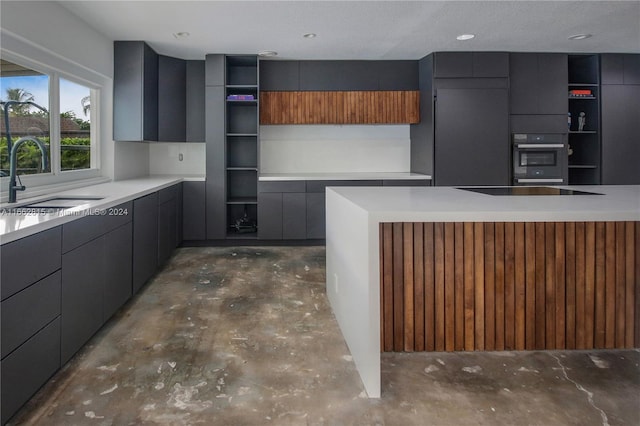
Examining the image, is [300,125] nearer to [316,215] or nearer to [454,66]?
[316,215]

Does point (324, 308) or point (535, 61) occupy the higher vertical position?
point (535, 61)

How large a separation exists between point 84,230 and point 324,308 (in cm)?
162

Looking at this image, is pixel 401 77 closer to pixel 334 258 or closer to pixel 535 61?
pixel 535 61

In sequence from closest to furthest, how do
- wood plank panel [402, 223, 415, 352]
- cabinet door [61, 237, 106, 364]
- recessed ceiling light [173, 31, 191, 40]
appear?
1. cabinet door [61, 237, 106, 364]
2. wood plank panel [402, 223, 415, 352]
3. recessed ceiling light [173, 31, 191, 40]

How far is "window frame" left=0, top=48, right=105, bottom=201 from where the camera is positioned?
324 centimetres

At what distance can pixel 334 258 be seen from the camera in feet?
10.1

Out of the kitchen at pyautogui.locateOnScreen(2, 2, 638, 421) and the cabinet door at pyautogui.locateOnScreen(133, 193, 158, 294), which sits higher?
the kitchen at pyautogui.locateOnScreen(2, 2, 638, 421)

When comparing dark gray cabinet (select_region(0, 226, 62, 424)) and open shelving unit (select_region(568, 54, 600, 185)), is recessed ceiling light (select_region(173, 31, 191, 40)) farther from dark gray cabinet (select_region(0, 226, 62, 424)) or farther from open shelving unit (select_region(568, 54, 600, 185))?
open shelving unit (select_region(568, 54, 600, 185))

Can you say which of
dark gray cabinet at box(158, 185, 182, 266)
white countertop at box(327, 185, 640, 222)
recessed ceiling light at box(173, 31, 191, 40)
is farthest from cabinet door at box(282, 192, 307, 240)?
white countertop at box(327, 185, 640, 222)

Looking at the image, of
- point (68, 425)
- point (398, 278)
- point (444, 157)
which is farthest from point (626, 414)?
point (444, 157)

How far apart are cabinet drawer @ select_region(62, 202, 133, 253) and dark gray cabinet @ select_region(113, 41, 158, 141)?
5.93 feet

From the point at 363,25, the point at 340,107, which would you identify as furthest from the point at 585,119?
the point at 363,25

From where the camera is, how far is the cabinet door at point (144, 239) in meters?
3.41

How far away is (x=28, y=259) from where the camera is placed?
1.83m
